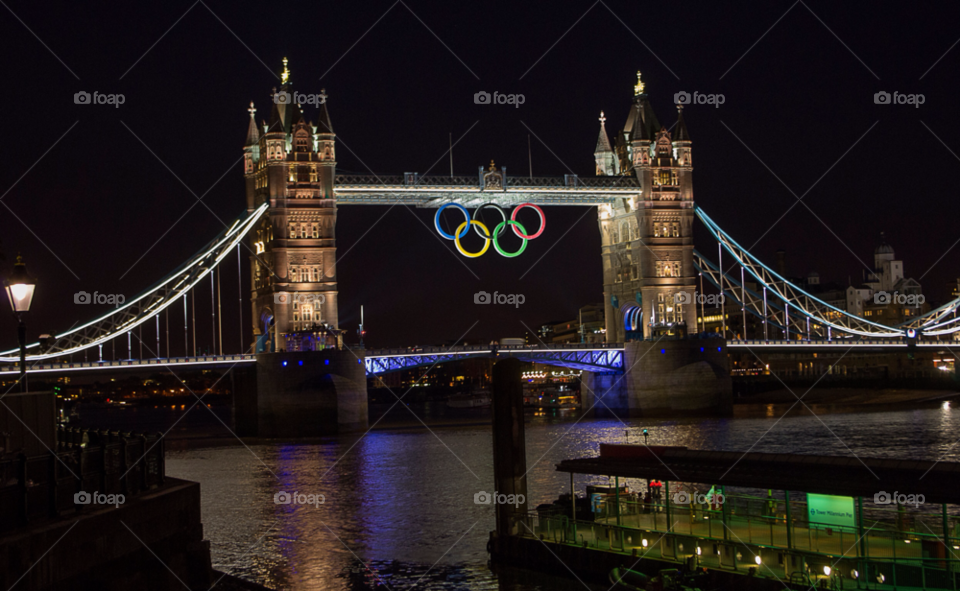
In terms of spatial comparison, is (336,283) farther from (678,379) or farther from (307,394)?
(678,379)

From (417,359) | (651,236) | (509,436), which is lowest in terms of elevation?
(509,436)

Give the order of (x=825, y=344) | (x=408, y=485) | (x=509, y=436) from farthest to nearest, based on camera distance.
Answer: (x=825, y=344) → (x=408, y=485) → (x=509, y=436)

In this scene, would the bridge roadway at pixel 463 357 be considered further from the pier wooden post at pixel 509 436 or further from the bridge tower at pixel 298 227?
the pier wooden post at pixel 509 436

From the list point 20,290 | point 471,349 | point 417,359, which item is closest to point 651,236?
point 471,349

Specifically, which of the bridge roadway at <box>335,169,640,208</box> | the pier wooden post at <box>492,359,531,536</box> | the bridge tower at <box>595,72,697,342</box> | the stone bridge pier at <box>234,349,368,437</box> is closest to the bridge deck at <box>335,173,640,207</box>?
the bridge roadway at <box>335,169,640,208</box>

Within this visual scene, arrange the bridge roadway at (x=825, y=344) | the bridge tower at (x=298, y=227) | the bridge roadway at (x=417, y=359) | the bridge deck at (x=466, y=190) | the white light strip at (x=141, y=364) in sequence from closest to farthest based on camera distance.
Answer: the white light strip at (x=141, y=364) → the bridge roadway at (x=417, y=359) → the bridge tower at (x=298, y=227) → the bridge deck at (x=466, y=190) → the bridge roadway at (x=825, y=344)

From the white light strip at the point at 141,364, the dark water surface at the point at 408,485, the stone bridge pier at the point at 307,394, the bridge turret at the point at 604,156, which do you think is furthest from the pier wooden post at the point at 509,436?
the bridge turret at the point at 604,156

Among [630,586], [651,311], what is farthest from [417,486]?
[651,311]
